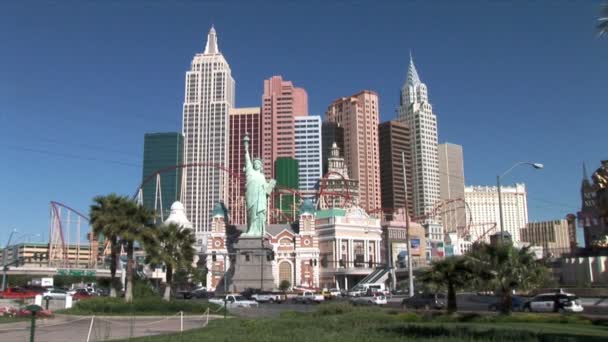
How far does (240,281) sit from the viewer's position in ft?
298

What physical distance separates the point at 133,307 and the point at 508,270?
78.3ft

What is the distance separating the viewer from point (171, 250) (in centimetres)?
5050

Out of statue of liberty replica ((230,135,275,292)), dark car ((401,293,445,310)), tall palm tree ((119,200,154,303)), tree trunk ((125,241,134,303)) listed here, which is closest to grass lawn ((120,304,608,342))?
dark car ((401,293,445,310))

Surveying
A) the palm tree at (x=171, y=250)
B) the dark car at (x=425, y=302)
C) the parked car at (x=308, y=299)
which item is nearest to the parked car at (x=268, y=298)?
the parked car at (x=308, y=299)

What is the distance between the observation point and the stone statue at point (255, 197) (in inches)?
3725

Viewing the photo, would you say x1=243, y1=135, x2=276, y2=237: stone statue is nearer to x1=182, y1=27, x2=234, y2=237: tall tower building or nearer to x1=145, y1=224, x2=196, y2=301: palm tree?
x1=145, y1=224, x2=196, y2=301: palm tree

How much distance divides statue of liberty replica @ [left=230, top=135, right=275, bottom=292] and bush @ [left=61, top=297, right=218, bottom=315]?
4765cm

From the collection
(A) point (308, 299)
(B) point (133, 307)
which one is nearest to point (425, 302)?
(B) point (133, 307)

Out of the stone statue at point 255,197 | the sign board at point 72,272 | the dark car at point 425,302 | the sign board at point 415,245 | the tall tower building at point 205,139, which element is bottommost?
Result: the dark car at point 425,302

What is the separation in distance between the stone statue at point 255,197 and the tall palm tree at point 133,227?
4721 centimetres

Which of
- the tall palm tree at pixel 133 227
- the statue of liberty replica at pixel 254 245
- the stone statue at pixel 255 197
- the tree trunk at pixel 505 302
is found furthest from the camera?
the stone statue at pixel 255 197

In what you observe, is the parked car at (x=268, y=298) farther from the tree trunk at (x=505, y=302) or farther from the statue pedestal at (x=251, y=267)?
the tree trunk at (x=505, y=302)

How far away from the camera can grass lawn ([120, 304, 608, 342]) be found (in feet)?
65.2

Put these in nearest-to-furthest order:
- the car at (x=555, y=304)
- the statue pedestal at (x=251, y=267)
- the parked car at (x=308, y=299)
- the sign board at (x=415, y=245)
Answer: the car at (x=555, y=304) < the parked car at (x=308, y=299) < the statue pedestal at (x=251, y=267) < the sign board at (x=415, y=245)
